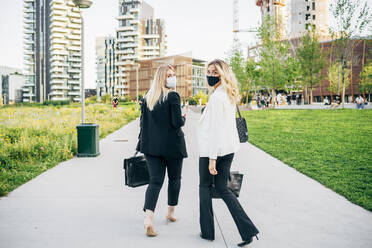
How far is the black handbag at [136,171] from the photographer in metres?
4.24

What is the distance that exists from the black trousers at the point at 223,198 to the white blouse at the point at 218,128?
0.13 m

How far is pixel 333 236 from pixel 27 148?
783cm

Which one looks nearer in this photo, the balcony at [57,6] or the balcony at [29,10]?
the balcony at [57,6]

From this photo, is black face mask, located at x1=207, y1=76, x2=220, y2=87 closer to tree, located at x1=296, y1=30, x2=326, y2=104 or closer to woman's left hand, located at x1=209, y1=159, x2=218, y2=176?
woman's left hand, located at x1=209, y1=159, x2=218, y2=176

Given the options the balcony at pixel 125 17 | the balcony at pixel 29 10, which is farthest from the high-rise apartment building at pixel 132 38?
the balcony at pixel 29 10

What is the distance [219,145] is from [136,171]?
128cm

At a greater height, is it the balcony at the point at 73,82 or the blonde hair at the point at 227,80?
the balcony at the point at 73,82

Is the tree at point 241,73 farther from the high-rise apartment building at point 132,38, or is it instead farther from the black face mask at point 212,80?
the high-rise apartment building at point 132,38

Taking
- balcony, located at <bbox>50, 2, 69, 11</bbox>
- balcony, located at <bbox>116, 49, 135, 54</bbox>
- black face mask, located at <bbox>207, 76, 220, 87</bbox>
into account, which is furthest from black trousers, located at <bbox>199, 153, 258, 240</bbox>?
balcony, located at <bbox>50, 2, 69, 11</bbox>

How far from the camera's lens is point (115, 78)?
481 feet

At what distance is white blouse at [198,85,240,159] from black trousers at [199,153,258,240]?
13cm

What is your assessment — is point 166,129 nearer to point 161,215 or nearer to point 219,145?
point 219,145

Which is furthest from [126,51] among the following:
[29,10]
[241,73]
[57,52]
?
[241,73]

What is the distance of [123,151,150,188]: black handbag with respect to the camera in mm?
4238
